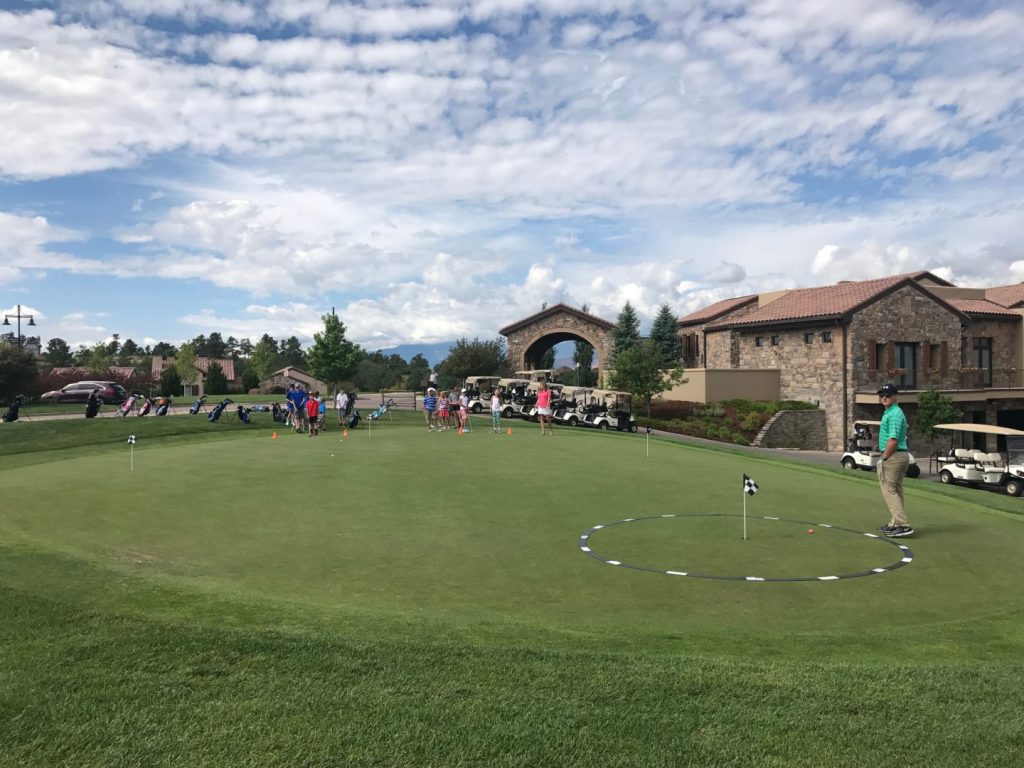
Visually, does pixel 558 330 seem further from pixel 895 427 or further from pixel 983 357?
pixel 895 427

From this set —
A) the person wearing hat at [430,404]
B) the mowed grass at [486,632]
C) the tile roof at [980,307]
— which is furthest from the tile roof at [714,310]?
the mowed grass at [486,632]

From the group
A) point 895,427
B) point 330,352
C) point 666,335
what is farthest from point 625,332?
point 895,427

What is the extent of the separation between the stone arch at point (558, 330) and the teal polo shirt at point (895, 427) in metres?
46.3

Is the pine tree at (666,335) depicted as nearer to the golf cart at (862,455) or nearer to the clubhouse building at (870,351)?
the clubhouse building at (870,351)

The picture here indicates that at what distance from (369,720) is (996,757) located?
383cm

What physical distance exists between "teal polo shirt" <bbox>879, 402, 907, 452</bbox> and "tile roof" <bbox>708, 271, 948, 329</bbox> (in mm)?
30643

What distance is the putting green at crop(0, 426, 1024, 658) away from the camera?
716 centimetres

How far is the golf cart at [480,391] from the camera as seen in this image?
40812 millimetres

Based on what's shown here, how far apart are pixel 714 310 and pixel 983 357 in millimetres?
17744

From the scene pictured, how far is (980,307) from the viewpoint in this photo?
159 feet

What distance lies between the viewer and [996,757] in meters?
4.59

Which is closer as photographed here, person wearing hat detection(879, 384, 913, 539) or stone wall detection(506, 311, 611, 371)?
person wearing hat detection(879, 384, 913, 539)

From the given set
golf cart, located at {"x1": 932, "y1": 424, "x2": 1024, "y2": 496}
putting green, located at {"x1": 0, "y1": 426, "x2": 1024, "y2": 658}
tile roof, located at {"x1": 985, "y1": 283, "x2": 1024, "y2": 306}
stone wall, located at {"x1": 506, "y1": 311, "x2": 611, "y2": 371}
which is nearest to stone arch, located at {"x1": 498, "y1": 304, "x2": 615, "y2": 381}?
stone wall, located at {"x1": 506, "y1": 311, "x2": 611, "y2": 371}

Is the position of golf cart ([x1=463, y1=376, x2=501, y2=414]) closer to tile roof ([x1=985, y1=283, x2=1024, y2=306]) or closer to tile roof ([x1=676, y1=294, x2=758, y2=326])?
tile roof ([x1=676, y1=294, x2=758, y2=326])
